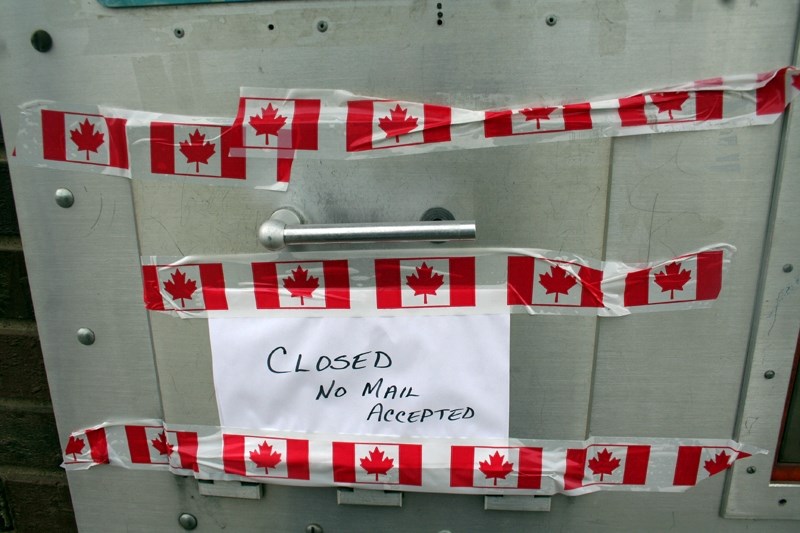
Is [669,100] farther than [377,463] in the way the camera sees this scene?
No

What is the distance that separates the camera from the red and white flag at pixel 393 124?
0.88 meters

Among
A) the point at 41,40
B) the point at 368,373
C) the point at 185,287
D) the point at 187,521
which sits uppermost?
the point at 41,40

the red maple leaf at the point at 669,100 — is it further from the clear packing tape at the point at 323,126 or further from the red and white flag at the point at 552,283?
the red and white flag at the point at 552,283

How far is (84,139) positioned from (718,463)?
1.31 m

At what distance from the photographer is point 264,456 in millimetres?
1057

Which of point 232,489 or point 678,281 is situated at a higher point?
point 678,281

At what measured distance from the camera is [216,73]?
882mm

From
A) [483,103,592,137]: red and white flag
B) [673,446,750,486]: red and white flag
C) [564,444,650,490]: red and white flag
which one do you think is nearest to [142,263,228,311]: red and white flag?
[483,103,592,137]: red and white flag

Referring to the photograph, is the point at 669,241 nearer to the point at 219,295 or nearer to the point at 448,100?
the point at 448,100

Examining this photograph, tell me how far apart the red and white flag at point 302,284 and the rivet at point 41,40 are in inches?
19.4

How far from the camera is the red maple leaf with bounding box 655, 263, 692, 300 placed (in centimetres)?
92

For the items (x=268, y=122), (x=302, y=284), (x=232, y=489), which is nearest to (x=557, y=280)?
(x=302, y=284)

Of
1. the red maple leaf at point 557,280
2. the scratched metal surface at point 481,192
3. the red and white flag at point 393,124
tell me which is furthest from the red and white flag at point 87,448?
the red maple leaf at point 557,280

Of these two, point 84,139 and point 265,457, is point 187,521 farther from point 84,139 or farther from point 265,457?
point 84,139
